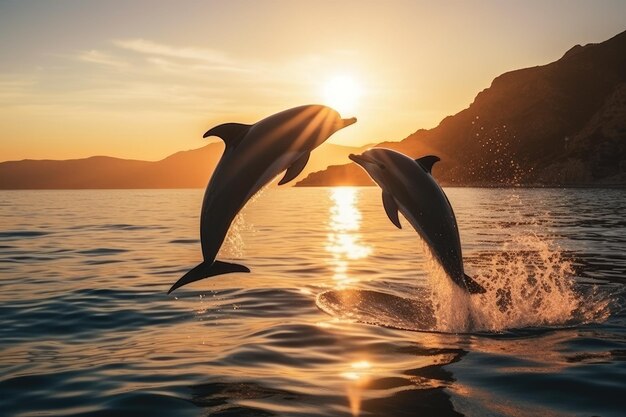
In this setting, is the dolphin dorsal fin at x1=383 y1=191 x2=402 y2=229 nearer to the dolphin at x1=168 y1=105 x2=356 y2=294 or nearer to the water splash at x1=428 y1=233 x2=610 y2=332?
the water splash at x1=428 y1=233 x2=610 y2=332

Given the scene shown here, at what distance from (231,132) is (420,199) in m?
3.44

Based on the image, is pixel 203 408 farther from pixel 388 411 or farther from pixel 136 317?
pixel 136 317

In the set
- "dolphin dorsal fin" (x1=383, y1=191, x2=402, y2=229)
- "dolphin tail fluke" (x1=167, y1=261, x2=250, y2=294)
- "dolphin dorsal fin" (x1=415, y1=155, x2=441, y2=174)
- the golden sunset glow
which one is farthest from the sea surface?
"dolphin dorsal fin" (x1=415, y1=155, x2=441, y2=174)

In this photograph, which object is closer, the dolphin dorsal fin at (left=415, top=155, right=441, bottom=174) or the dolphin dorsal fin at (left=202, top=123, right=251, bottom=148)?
the dolphin dorsal fin at (left=202, top=123, right=251, bottom=148)

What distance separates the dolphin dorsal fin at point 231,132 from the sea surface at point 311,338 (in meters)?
1.32

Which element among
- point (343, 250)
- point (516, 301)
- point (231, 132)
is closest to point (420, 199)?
point (231, 132)

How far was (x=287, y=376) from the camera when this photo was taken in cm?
834

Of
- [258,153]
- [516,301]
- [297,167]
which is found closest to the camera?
[258,153]

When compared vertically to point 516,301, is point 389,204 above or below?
above

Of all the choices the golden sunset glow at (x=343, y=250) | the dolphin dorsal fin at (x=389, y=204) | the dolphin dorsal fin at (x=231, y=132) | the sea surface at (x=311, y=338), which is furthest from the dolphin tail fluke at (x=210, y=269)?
the golden sunset glow at (x=343, y=250)

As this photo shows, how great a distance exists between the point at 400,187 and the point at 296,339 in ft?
10.3

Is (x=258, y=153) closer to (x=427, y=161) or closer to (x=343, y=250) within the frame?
(x=427, y=161)

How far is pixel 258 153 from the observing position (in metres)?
7.27

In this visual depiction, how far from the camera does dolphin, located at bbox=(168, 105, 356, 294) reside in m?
7.23
